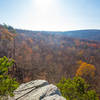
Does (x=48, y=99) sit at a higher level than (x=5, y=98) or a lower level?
higher

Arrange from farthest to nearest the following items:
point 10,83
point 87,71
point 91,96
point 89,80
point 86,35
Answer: point 86,35 → point 87,71 → point 89,80 → point 91,96 → point 10,83

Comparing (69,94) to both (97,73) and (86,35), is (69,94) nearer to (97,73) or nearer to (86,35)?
(97,73)

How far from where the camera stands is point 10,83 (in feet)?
15.5

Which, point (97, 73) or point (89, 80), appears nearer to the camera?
point (89, 80)

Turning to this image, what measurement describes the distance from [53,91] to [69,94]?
4479 millimetres

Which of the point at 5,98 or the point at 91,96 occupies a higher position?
the point at 5,98

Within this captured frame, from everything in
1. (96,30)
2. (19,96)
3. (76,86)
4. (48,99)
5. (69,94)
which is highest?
(96,30)

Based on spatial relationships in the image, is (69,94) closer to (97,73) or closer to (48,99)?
(48,99)

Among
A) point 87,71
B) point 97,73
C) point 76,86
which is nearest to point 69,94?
point 76,86

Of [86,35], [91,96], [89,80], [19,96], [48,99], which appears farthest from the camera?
[86,35]

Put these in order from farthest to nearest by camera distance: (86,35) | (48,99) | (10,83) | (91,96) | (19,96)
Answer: (86,35)
(91,96)
(19,96)
(10,83)
(48,99)

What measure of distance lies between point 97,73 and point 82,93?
120 ft

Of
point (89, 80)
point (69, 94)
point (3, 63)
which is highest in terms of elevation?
point (3, 63)

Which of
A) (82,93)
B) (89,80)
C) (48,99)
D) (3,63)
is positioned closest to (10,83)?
(3,63)
